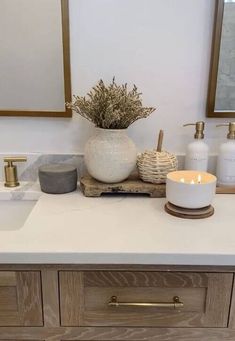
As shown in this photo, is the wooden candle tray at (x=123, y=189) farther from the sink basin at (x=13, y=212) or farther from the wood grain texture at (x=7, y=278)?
the wood grain texture at (x=7, y=278)

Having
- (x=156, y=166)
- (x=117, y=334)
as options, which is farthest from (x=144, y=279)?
(x=156, y=166)

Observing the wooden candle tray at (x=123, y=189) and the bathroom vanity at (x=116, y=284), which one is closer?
the bathroom vanity at (x=116, y=284)

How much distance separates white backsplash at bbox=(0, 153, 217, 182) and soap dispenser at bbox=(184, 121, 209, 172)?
2.6 inches

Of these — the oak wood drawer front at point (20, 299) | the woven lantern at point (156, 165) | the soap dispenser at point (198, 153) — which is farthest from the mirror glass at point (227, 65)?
the oak wood drawer front at point (20, 299)

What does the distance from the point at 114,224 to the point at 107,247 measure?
13 centimetres

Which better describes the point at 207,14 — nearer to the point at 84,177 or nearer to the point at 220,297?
the point at 84,177

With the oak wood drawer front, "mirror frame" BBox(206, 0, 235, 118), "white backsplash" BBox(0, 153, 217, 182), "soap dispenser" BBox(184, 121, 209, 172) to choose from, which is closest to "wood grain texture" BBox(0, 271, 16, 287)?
the oak wood drawer front

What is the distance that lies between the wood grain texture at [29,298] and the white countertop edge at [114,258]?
1.8 inches

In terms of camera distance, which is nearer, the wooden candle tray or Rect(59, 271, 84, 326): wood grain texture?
Rect(59, 271, 84, 326): wood grain texture

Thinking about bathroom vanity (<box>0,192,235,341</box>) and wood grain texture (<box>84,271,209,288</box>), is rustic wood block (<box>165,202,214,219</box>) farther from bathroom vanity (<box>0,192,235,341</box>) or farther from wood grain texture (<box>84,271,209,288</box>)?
wood grain texture (<box>84,271,209,288</box>)

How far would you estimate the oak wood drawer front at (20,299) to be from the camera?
2.43 ft

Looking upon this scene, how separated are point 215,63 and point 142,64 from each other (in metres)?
0.24

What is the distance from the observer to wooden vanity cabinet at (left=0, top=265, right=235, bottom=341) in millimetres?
739

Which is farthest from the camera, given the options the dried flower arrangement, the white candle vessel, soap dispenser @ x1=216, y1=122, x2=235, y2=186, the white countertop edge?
soap dispenser @ x1=216, y1=122, x2=235, y2=186
